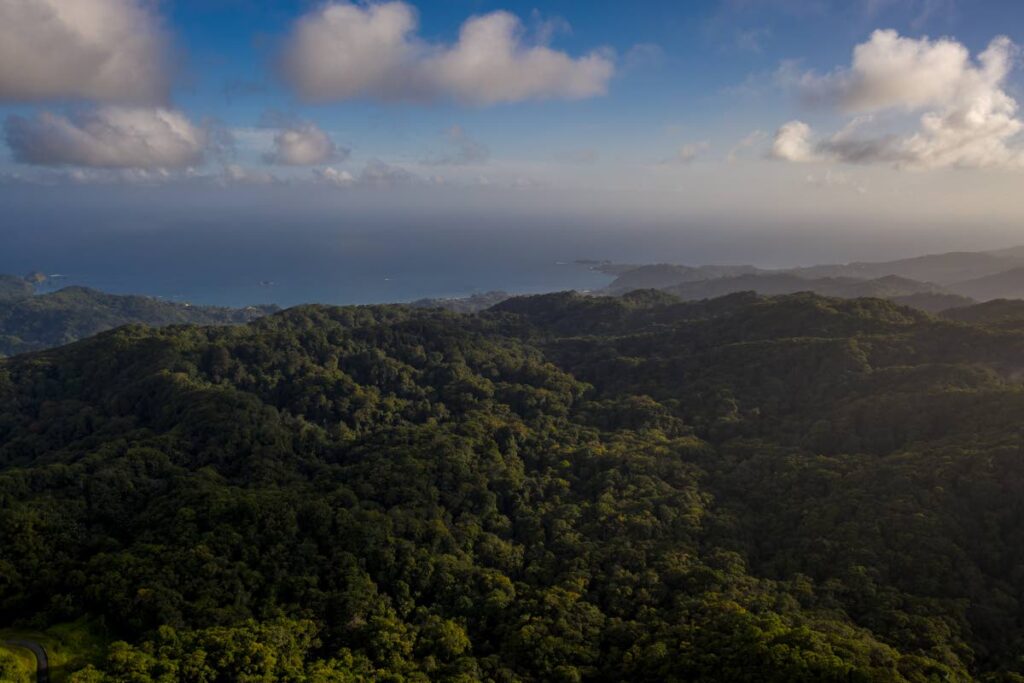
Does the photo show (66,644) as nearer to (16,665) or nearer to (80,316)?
(16,665)

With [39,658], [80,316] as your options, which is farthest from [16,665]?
[80,316]

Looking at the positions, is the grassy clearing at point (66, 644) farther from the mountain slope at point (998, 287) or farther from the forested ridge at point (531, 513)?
the mountain slope at point (998, 287)

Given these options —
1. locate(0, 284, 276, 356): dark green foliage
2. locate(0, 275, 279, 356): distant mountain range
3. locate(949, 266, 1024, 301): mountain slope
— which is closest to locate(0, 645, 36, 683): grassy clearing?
locate(0, 284, 276, 356): dark green foliage

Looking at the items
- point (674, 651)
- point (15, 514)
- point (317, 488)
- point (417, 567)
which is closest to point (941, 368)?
point (674, 651)

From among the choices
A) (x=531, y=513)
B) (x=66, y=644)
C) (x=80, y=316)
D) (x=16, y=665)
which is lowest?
(x=531, y=513)

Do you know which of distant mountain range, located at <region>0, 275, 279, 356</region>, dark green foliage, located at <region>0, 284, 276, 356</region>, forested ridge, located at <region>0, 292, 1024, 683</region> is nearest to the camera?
forested ridge, located at <region>0, 292, 1024, 683</region>

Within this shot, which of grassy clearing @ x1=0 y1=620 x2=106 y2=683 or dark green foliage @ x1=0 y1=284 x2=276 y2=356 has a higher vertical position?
dark green foliage @ x1=0 y1=284 x2=276 y2=356

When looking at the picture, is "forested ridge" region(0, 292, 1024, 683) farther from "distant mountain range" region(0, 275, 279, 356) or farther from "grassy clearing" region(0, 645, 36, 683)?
"distant mountain range" region(0, 275, 279, 356)
